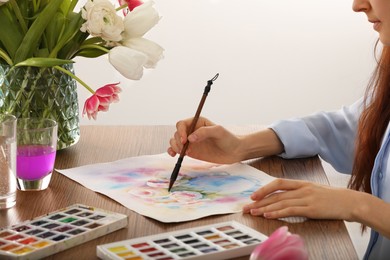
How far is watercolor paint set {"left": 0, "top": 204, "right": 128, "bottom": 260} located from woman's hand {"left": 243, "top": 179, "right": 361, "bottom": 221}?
0.23m

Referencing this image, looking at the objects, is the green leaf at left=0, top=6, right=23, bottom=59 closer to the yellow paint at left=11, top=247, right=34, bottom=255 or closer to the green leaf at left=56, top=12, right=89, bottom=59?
the green leaf at left=56, top=12, right=89, bottom=59

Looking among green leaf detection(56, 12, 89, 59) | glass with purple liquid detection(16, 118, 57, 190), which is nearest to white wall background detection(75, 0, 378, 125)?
green leaf detection(56, 12, 89, 59)

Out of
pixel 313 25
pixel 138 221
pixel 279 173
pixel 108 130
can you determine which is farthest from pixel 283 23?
pixel 138 221

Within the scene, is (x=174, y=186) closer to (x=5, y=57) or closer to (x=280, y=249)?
(x=5, y=57)

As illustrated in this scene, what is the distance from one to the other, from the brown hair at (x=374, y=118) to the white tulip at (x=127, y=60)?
0.50 m

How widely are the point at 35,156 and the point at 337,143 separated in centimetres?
67

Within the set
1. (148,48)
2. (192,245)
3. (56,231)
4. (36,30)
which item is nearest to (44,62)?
(36,30)

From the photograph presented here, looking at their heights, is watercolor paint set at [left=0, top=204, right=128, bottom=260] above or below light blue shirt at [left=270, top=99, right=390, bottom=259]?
below

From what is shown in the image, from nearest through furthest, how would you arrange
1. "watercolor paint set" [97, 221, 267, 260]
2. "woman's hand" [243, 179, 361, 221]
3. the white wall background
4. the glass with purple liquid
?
"watercolor paint set" [97, 221, 267, 260], "woman's hand" [243, 179, 361, 221], the glass with purple liquid, the white wall background

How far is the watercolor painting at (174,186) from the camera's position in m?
1.38

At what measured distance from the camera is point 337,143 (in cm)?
182

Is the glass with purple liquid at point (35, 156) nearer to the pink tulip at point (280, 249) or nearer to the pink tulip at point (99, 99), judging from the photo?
the pink tulip at point (99, 99)

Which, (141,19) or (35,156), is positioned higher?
(141,19)

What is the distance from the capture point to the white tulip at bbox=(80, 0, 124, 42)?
1.53 meters
